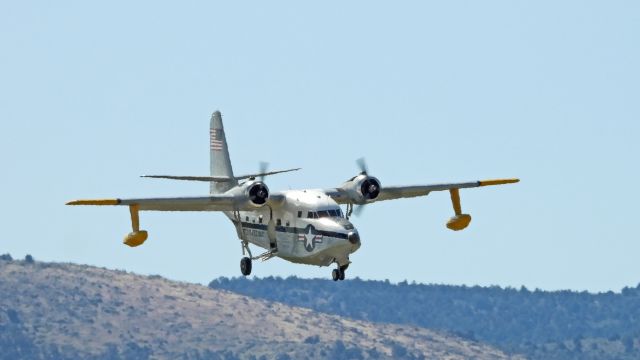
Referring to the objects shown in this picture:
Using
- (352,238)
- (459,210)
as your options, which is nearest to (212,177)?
(459,210)

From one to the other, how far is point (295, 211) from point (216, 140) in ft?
58.7

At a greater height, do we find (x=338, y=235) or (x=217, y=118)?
(x=217, y=118)

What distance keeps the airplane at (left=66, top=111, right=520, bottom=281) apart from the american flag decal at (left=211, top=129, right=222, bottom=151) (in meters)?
6.46

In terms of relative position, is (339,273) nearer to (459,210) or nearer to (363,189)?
(363,189)

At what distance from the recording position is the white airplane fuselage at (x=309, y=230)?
275 feet

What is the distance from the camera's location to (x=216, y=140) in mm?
104125

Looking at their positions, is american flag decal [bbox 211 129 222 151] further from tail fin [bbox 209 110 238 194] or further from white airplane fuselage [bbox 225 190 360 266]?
white airplane fuselage [bbox 225 190 360 266]

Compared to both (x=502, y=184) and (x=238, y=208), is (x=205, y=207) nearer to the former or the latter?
(x=238, y=208)

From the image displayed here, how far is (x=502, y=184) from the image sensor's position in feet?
313

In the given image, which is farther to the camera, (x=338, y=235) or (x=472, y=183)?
(x=472, y=183)

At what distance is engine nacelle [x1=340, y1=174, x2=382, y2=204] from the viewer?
91500mm

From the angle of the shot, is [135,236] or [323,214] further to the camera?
[323,214]

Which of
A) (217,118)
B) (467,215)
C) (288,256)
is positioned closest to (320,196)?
(288,256)

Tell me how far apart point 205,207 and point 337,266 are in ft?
28.2
